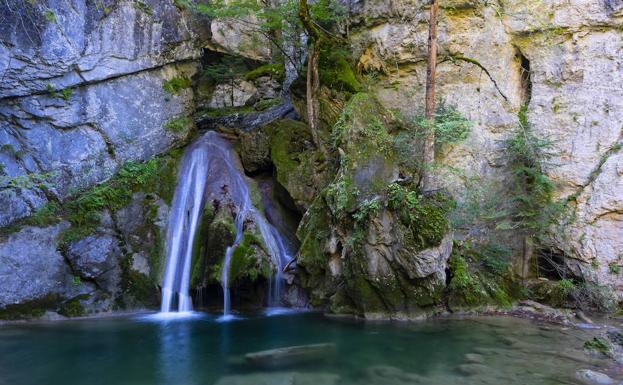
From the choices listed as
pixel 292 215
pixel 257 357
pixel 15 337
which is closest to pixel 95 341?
pixel 15 337

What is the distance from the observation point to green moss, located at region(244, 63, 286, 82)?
61.9 ft

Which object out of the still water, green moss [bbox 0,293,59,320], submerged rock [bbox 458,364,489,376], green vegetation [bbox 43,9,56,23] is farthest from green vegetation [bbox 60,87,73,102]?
submerged rock [bbox 458,364,489,376]

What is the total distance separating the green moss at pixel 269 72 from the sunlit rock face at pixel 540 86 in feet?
19.4

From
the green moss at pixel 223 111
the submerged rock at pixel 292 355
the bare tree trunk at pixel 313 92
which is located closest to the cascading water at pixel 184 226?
the green moss at pixel 223 111

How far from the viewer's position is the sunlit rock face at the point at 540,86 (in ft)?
35.5

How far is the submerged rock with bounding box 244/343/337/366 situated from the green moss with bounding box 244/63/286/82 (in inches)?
540

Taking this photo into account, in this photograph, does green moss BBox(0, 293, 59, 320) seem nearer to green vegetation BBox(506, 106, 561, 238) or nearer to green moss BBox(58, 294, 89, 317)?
green moss BBox(58, 294, 89, 317)

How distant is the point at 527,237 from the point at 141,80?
11.8 m

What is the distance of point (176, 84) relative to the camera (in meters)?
14.3

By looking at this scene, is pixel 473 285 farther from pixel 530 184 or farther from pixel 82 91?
pixel 82 91

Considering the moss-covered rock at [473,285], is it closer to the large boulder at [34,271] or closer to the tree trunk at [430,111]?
the tree trunk at [430,111]

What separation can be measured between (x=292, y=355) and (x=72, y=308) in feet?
20.1

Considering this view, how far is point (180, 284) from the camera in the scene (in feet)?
35.9

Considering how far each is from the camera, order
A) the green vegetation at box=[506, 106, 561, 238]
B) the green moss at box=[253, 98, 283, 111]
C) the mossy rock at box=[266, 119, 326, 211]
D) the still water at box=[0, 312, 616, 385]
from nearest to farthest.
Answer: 1. the still water at box=[0, 312, 616, 385]
2. the green vegetation at box=[506, 106, 561, 238]
3. the mossy rock at box=[266, 119, 326, 211]
4. the green moss at box=[253, 98, 283, 111]
